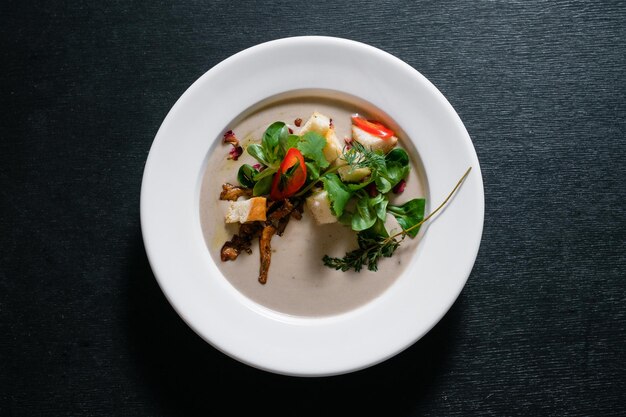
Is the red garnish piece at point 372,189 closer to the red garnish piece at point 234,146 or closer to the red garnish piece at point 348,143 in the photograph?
the red garnish piece at point 348,143

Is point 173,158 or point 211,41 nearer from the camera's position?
point 173,158

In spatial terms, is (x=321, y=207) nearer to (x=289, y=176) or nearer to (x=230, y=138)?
(x=289, y=176)

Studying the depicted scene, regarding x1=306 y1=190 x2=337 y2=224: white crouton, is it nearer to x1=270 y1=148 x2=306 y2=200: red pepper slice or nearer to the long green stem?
x1=270 y1=148 x2=306 y2=200: red pepper slice

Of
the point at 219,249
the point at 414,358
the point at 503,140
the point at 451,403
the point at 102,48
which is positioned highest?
the point at 102,48

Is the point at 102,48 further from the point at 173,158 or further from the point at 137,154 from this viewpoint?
the point at 173,158

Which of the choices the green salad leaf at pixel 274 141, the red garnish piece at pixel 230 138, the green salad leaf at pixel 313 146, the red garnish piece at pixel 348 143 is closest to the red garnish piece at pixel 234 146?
the red garnish piece at pixel 230 138

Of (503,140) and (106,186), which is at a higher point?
(503,140)

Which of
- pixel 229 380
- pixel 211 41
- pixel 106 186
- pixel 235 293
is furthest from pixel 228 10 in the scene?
pixel 229 380

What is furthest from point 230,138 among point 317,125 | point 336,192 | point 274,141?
point 336,192
